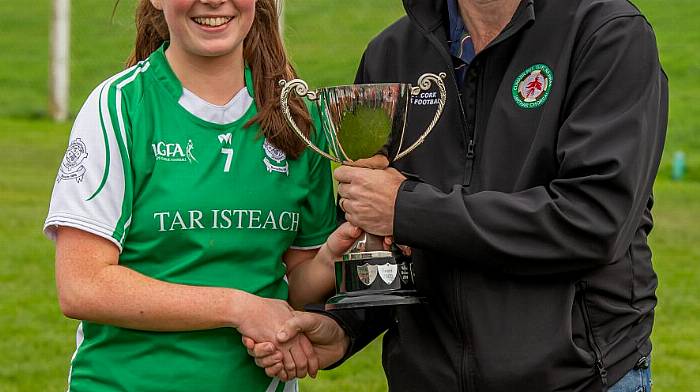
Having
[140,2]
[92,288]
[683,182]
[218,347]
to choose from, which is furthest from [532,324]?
[683,182]

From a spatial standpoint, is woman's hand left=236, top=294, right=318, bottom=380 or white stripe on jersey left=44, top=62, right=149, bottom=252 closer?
white stripe on jersey left=44, top=62, right=149, bottom=252

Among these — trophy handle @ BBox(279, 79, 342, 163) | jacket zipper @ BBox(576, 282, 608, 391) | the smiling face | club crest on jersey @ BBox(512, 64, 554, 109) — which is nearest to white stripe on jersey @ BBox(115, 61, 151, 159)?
the smiling face

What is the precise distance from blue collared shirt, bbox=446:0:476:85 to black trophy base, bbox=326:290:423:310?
0.56 meters

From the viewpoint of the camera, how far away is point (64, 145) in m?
14.5

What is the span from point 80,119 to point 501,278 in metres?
1.07

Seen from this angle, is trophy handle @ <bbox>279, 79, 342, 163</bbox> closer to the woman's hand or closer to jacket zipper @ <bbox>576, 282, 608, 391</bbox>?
the woman's hand

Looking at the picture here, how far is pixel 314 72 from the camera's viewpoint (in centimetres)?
2012

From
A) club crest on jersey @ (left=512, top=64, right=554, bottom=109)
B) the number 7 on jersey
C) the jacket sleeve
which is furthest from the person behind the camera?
the number 7 on jersey

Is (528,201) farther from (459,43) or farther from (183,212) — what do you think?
(183,212)

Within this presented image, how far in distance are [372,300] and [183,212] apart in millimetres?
509

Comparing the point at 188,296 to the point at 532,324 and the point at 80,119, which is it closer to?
the point at 80,119

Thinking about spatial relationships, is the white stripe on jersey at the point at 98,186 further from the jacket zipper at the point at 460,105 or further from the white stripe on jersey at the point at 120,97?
the jacket zipper at the point at 460,105

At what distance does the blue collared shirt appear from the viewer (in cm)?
333

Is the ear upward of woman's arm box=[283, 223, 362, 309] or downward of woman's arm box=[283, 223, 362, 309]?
upward
